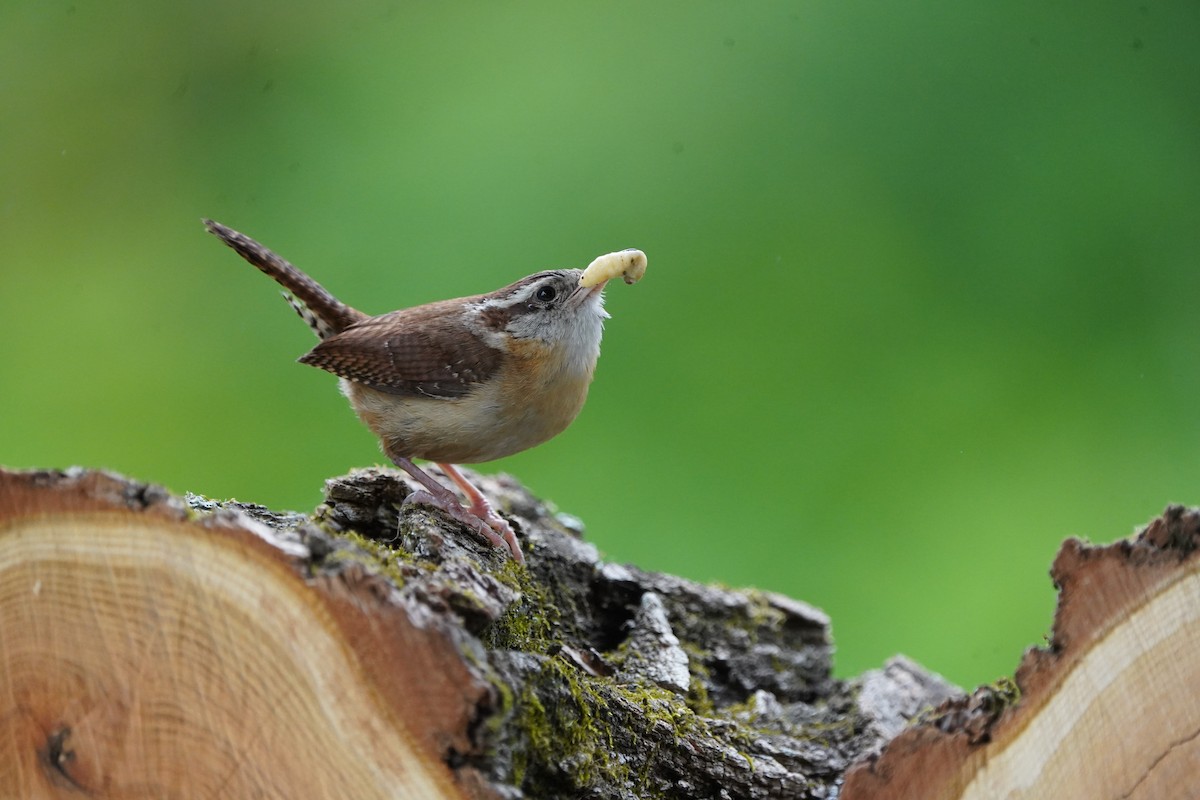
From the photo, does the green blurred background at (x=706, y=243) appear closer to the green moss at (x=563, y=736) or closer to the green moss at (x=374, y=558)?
the green moss at (x=563, y=736)

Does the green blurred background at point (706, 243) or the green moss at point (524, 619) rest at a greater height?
the green blurred background at point (706, 243)

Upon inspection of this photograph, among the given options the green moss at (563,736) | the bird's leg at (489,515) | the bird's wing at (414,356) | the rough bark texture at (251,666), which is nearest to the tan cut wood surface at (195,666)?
the rough bark texture at (251,666)

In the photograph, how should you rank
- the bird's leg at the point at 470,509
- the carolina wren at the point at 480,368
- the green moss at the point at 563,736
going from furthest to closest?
the carolina wren at the point at 480,368, the bird's leg at the point at 470,509, the green moss at the point at 563,736

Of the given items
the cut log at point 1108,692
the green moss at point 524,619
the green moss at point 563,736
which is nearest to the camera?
the cut log at point 1108,692

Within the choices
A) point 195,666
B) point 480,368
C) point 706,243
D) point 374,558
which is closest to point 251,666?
point 195,666

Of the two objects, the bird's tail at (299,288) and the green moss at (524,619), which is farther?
the bird's tail at (299,288)

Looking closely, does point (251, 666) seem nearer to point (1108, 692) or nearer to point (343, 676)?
point (343, 676)

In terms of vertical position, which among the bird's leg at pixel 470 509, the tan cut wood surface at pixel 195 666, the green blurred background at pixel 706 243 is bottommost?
the tan cut wood surface at pixel 195 666
